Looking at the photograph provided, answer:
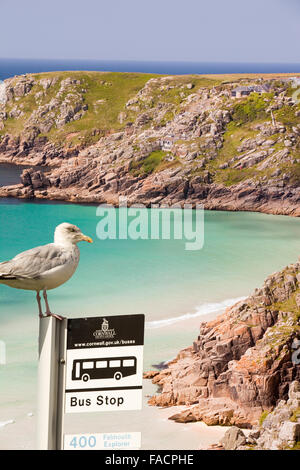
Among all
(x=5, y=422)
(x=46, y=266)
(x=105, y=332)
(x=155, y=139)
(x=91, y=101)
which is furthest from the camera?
(x=91, y=101)

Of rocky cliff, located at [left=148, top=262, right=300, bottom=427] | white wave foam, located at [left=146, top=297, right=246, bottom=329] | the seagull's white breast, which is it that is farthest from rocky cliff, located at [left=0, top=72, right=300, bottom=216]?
the seagull's white breast

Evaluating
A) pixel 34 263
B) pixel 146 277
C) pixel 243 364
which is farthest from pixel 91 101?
pixel 34 263

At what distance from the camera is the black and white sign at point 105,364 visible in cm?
382

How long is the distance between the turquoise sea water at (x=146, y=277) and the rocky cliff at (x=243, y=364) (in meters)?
3.63

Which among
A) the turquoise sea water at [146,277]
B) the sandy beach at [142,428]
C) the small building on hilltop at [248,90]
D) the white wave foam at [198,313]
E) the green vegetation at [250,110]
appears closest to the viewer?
the sandy beach at [142,428]

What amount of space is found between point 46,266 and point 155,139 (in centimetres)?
6133

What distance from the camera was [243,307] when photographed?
20.3 metres

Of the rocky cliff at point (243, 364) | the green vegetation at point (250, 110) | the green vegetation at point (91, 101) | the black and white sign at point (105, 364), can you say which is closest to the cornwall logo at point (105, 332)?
the black and white sign at point (105, 364)

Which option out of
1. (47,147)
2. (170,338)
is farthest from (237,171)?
(170,338)

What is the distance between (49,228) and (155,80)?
29.1 metres

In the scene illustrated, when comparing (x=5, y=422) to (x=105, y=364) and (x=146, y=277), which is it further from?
(x=146, y=277)

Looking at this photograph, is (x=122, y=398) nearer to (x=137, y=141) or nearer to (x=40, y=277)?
(x=40, y=277)

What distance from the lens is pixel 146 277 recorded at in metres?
38.8

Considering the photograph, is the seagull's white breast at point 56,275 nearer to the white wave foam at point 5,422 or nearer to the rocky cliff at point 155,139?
the white wave foam at point 5,422
